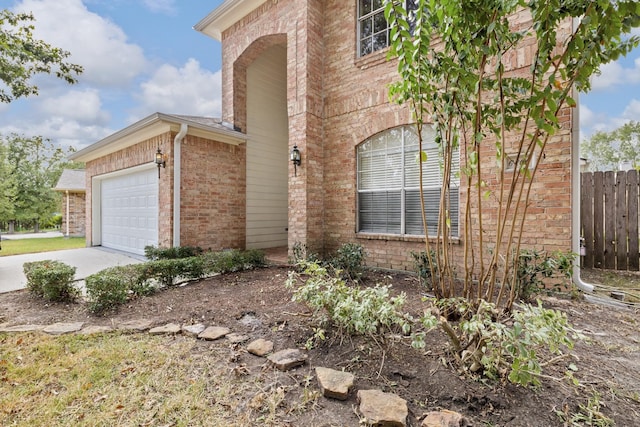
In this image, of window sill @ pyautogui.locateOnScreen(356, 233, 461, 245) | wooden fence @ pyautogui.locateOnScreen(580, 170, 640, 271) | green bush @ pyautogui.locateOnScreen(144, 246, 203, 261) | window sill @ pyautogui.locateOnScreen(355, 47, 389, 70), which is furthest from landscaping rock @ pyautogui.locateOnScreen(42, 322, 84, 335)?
wooden fence @ pyautogui.locateOnScreen(580, 170, 640, 271)

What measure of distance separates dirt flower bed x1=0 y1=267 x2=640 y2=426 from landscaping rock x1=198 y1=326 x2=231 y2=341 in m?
0.08

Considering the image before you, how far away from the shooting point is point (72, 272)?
14.0 ft

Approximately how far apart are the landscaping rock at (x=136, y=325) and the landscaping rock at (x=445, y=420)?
2.97 metres

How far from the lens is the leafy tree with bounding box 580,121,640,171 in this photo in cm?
1952

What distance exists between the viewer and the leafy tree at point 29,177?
55.5 feet

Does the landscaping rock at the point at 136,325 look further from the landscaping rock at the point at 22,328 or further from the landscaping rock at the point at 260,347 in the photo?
the landscaping rock at the point at 260,347

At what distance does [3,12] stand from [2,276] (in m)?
5.02

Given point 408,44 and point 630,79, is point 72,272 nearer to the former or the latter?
point 408,44

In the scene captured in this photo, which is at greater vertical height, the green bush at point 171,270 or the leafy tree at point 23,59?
the leafy tree at point 23,59

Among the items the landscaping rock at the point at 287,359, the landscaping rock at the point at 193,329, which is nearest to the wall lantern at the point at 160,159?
the landscaping rock at the point at 193,329

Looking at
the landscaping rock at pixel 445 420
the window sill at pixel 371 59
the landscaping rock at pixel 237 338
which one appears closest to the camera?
the landscaping rock at pixel 445 420

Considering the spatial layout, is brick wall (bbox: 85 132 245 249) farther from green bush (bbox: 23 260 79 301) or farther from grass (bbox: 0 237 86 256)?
grass (bbox: 0 237 86 256)

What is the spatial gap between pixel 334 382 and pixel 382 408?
0.38 m

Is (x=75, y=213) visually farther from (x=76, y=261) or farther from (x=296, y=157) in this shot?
(x=296, y=157)
